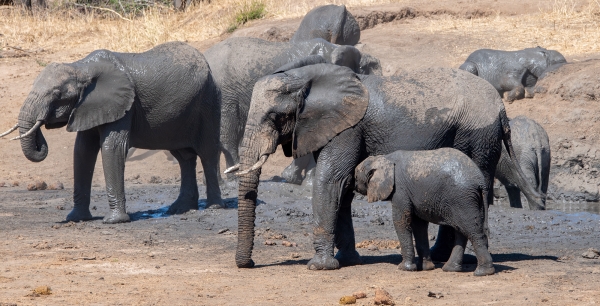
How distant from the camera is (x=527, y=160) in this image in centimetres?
1207

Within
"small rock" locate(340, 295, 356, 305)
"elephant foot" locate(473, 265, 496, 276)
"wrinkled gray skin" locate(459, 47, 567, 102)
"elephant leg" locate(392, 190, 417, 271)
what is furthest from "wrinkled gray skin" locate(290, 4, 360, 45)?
"small rock" locate(340, 295, 356, 305)

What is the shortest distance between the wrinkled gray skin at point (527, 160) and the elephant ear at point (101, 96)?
482 cm

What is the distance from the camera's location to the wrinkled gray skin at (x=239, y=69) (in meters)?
13.3

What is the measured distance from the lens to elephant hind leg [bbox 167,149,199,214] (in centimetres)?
1148

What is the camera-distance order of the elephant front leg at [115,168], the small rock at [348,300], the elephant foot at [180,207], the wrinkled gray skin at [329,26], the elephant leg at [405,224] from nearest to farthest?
the small rock at [348,300], the elephant leg at [405,224], the elephant front leg at [115,168], the elephant foot at [180,207], the wrinkled gray skin at [329,26]

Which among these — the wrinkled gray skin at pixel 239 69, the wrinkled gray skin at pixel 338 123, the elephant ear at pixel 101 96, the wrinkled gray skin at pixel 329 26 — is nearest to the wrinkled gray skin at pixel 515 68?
the wrinkled gray skin at pixel 329 26

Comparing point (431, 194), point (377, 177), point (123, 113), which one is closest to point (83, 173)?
point (123, 113)

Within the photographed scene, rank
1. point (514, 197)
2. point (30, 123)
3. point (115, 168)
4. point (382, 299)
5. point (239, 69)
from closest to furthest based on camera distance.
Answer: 1. point (382, 299)
2. point (30, 123)
3. point (115, 168)
4. point (514, 197)
5. point (239, 69)

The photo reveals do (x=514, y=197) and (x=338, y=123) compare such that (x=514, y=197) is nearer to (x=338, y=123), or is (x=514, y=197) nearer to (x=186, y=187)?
(x=186, y=187)

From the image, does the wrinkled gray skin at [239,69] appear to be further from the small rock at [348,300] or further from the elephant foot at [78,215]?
the small rock at [348,300]

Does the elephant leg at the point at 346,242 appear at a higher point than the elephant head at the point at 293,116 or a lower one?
lower

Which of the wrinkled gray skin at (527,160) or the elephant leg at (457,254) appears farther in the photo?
the wrinkled gray skin at (527,160)

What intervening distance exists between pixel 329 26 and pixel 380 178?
9.81m

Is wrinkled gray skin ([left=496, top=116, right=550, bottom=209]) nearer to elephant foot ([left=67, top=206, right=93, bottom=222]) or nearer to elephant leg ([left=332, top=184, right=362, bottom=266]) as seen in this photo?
elephant leg ([left=332, top=184, right=362, bottom=266])
